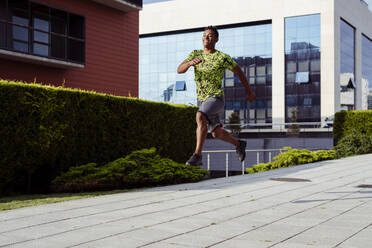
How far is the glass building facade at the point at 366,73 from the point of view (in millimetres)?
62219

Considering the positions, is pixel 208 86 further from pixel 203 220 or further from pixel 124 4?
pixel 124 4

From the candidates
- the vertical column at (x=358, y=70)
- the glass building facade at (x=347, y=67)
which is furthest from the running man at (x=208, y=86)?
the vertical column at (x=358, y=70)

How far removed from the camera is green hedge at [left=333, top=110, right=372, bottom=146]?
84.7 feet

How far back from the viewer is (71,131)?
11320mm

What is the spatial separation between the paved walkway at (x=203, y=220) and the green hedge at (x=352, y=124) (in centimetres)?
1784

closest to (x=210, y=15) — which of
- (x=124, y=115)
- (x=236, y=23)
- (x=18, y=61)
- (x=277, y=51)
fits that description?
(x=236, y=23)

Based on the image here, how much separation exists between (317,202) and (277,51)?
164 ft

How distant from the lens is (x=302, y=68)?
178 feet

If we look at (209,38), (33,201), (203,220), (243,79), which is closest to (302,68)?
(33,201)

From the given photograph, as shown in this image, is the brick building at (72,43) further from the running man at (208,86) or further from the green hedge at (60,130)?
the running man at (208,86)

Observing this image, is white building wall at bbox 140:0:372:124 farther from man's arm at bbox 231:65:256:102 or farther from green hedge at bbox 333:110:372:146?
man's arm at bbox 231:65:256:102

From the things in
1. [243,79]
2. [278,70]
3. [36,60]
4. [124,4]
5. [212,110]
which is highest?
[278,70]

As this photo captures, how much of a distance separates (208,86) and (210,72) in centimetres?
16

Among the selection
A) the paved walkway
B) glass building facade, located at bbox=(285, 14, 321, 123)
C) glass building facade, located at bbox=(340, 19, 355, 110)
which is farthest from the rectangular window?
glass building facade, located at bbox=(340, 19, 355, 110)
